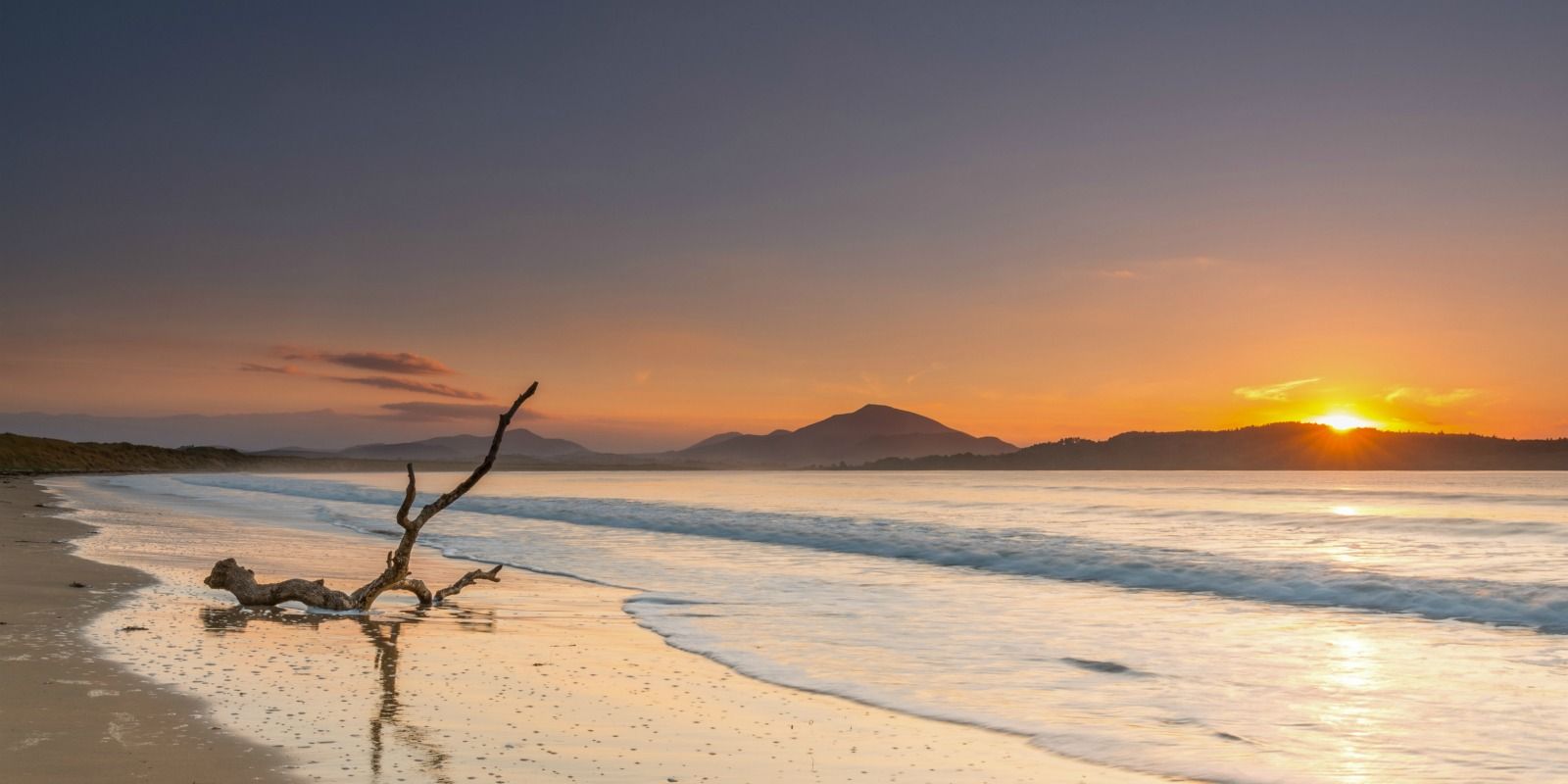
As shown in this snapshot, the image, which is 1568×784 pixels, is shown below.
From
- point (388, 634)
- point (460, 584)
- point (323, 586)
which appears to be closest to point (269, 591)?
point (323, 586)

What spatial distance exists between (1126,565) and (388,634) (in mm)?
14049

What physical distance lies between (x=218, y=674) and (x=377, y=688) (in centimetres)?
134

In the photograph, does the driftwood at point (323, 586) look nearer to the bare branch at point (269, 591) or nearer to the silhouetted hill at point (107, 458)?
the bare branch at point (269, 591)

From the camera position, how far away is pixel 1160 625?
1293 centimetres

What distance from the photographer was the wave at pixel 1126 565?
1477cm

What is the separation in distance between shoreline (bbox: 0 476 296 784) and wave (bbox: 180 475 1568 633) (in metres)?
14.1

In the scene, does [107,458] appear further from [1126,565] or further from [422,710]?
[422,710]

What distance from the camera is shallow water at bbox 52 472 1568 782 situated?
24.2ft

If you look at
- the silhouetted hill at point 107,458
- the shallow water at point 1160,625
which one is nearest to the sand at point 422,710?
the shallow water at point 1160,625

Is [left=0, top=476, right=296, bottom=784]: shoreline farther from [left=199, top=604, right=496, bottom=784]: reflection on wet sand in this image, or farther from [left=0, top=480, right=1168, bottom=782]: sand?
[left=199, top=604, right=496, bottom=784]: reflection on wet sand

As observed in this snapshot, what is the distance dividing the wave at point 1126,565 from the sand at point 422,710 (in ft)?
33.9

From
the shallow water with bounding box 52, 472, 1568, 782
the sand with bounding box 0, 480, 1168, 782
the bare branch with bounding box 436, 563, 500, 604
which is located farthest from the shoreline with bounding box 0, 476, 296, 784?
the shallow water with bounding box 52, 472, 1568, 782

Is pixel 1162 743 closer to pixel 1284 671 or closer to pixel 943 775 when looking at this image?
pixel 943 775

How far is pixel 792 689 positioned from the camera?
859 centimetres
